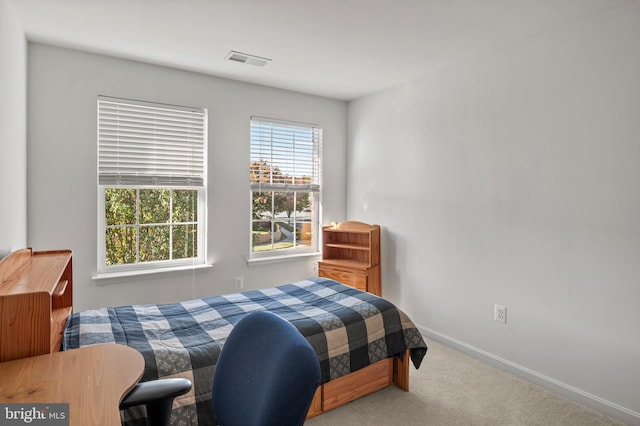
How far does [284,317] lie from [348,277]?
1.65 m

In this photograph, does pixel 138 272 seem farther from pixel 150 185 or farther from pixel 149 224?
pixel 150 185

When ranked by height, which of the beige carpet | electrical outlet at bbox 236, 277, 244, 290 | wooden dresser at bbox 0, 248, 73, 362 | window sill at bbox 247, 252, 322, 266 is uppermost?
wooden dresser at bbox 0, 248, 73, 362

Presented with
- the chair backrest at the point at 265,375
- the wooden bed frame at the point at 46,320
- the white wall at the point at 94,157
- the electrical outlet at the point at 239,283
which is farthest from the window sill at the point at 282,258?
the chair backrest at the point at 265,375

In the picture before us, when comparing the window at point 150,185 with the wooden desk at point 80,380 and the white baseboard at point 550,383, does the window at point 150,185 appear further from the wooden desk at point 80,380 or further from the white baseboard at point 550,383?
the white baseboard at point 550,383

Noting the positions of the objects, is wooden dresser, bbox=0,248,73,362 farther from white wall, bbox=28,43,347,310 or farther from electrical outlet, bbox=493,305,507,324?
electrical outlet, bbox=493,305,507,324

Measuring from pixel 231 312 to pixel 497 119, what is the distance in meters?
2.44

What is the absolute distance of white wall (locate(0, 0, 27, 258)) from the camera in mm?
2000

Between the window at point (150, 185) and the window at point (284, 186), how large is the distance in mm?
577

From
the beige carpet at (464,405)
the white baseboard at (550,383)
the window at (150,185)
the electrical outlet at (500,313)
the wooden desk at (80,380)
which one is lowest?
the beige carpet at (464,405)

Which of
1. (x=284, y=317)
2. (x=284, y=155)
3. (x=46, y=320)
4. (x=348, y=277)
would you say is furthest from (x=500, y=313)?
(x=46, y=320)

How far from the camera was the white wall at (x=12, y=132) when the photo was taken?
200 cm

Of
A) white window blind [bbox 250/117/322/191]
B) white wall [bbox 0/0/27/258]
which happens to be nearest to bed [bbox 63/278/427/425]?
white wall [bbox 0/0/27/258]

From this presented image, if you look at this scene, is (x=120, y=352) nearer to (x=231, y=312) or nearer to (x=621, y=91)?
(x=231, y=312)

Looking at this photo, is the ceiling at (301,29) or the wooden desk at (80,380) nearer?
the wooden desk at (80,380)
